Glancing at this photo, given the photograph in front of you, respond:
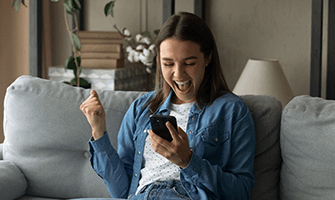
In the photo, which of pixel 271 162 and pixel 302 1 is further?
pixel 302 1

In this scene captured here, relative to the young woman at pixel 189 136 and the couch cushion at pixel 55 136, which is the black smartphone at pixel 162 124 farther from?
the couch cushion at pixel 55 136

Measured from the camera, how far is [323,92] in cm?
236

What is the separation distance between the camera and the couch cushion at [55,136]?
54.8 inches

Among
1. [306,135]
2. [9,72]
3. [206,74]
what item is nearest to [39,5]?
[9,72]

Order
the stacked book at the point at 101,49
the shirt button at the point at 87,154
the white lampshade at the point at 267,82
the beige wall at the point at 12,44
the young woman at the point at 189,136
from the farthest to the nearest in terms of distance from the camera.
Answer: the beige wall at the point at 12,44 → the stacked book at the point at 101,49 → the white lampshade at the point at 267,82 → the shirt button at the point at 87,154 → the young woman at the point at 189,136

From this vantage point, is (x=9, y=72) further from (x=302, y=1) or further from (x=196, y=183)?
(x=302, y=1)

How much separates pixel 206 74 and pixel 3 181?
88cm

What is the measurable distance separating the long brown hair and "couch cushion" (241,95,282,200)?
17 centimetres

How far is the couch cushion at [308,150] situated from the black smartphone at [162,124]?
48 centimetres

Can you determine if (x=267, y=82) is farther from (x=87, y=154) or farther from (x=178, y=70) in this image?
(x=87, y=154)

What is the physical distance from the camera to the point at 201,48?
1.14 m

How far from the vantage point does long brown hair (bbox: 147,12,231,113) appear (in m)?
1.12

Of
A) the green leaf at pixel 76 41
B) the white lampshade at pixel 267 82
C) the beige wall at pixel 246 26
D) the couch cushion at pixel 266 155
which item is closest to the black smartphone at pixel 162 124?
the couch cushion at pixel 266 155

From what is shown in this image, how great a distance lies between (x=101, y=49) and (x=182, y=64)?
1.32 m
